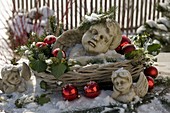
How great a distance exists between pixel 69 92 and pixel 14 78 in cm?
26

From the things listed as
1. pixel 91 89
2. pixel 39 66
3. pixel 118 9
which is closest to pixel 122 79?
pixel 91 89

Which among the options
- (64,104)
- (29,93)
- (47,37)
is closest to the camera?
(64,104)

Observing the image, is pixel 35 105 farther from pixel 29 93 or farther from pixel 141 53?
pixel 141 53

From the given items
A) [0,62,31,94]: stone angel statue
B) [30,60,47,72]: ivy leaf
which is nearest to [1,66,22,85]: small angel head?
[0,62,31,94]: stone angel statue

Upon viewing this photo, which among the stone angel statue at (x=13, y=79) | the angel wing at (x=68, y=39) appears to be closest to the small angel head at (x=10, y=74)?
the stone angel statue at (x=13, y=79)

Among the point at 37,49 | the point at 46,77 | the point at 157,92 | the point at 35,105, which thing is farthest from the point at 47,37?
the point at 157,92

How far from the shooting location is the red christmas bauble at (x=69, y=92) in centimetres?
151

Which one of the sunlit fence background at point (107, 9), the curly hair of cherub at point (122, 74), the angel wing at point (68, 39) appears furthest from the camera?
the sunlit fence background at point (107, 9)

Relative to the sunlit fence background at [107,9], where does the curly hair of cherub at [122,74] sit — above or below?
below

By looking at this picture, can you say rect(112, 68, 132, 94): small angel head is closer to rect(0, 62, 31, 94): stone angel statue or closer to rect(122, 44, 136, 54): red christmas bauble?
rect(122, 44, 136, 54): red christmas bauble

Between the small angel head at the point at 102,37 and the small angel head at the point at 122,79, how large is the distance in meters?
0.18

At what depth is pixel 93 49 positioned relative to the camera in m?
1.62

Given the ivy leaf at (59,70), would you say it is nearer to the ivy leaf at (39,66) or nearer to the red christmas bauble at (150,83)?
the ivy leaf at (39,66)

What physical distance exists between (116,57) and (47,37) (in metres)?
0.35
